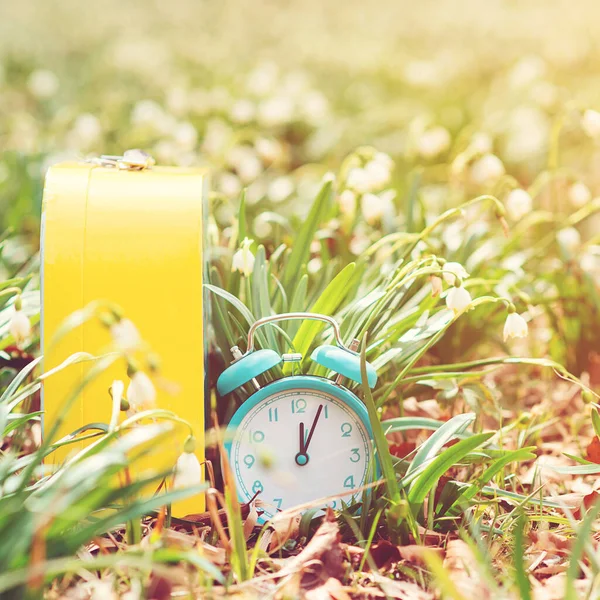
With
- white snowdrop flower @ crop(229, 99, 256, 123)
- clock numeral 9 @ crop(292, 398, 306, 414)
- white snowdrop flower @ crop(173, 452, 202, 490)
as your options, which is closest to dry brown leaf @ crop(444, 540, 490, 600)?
clock numeral 9 @ crop(292, 398, 306, 414)

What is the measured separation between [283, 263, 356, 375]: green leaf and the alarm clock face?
145mm

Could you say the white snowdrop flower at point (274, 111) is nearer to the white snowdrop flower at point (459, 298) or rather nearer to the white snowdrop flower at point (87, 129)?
the white snowdrop flower at point (87, 129)

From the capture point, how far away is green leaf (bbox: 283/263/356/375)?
203 cm

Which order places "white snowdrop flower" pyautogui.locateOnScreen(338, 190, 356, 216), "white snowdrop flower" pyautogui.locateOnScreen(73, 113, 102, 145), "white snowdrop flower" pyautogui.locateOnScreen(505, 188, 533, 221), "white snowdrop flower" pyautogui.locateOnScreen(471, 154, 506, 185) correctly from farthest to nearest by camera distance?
"white snowdrop flower" pyautogui.locateOnScreen(73, 113, 102, 145) < "white snowdrop flower" pyautogui.locateOnScreen(471, 154, 506, 185) < "white snowdrop flower" pyautogui.locateOnScreen(338, 190, 356, 216) < "white snowdrop flower" pyautogui.locateOnScreen(505, 188, 533, 221)

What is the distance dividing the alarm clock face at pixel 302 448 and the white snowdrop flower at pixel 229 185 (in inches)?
64.1

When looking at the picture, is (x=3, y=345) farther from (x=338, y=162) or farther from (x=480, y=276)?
(x=338, y=162)

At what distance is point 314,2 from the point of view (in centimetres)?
842

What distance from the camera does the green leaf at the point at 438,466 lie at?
1733 millimetres

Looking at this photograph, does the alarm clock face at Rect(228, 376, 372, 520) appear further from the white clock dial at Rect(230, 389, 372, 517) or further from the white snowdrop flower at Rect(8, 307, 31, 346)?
the white snowdrop flower at Rect(8, 307, 31, 346)

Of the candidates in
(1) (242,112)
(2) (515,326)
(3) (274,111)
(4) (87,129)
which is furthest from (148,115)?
(2) (515,326)

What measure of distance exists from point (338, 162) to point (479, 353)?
5.93ft

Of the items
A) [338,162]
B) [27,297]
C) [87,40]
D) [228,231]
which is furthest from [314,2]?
[27,297]

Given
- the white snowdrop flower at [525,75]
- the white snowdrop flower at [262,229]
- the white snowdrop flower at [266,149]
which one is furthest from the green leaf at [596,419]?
the white snowdrop flower at [525,75]

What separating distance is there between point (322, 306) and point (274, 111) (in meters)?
2.06
